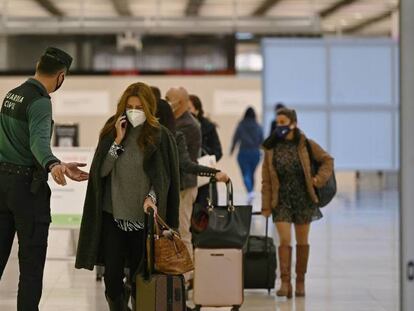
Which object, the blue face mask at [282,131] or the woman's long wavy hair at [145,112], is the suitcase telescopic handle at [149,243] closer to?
the woman's long wavy hair at [145,112]

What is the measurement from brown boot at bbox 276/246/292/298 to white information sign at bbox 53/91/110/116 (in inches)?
637

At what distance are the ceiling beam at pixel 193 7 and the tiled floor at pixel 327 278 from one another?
1054 centimetres

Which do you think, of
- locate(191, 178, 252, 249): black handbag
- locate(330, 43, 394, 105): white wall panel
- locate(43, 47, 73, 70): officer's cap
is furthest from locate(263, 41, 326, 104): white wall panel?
locate(43, 47, 73, 70): officer's cap

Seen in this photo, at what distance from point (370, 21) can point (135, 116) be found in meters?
24.1

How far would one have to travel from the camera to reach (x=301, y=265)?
849cm

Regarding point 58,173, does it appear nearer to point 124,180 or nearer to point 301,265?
point 124,180

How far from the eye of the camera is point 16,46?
24781 millimetres

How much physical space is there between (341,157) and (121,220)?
19.0m

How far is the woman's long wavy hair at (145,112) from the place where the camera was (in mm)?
6086

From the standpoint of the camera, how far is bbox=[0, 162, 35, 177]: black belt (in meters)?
5.63

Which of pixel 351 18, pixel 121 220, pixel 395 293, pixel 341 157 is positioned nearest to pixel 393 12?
pixel 351 18

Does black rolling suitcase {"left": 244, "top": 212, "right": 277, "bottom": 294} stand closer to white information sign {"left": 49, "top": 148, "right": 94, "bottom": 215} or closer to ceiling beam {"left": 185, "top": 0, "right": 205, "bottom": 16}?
white information sign {"left": 49, "top": 148, "right": 94, "bottom": 215}

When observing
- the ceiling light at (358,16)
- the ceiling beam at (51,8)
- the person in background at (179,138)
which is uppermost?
the ceiling light at (358,16)

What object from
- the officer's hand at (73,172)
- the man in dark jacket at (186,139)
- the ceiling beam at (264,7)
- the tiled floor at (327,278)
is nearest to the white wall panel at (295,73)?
the ceiling beam at (264,7)
